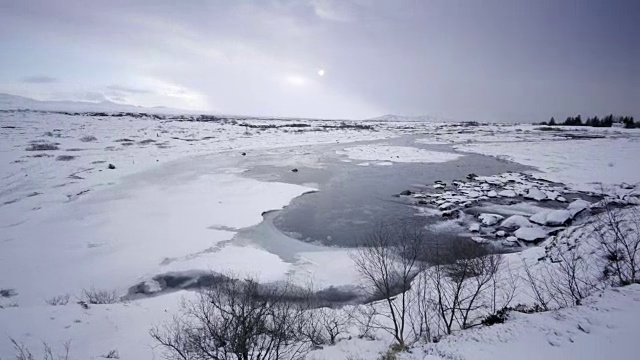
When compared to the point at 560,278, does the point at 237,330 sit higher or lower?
higher

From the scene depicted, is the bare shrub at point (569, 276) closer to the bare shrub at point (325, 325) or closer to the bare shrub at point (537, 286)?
the bare shrub at point (537, 286)

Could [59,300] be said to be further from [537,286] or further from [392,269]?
[537,286]

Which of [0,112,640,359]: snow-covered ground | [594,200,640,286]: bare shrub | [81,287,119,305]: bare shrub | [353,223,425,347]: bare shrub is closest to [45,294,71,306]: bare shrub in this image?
[0,112,640,359]: snow-covered ground

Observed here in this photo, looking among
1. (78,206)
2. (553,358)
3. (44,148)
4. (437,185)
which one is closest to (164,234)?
(78,206)

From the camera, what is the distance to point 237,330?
567 centimetres

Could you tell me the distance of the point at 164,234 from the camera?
13.2 m

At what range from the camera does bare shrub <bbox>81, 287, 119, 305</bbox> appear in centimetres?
879

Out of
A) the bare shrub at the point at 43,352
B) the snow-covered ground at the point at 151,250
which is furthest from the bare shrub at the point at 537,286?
the bare shrub at the point at 43,352

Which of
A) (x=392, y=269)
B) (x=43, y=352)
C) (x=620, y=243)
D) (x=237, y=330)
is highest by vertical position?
(x=620, y=243)

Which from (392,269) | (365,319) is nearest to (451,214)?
(392,269)

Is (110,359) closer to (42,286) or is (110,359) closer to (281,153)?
(42,286)

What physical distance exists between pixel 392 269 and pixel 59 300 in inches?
391

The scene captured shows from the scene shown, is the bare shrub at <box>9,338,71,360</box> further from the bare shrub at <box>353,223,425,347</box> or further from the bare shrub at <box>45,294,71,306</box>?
the bare shrub at <box>353,223,425,347</box>

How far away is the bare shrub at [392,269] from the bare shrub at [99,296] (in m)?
7.41
